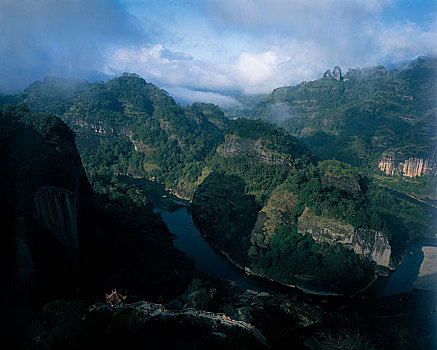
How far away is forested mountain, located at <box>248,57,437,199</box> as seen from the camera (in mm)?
65312

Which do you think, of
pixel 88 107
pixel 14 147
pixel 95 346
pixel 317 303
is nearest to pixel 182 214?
pixel 317 303

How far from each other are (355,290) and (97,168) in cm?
5908

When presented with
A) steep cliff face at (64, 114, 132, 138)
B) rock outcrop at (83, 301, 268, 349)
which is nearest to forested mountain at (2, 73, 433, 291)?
steep cliff face at (64, 114, 132, 138)

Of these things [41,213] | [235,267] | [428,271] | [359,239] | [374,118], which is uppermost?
[374,118]

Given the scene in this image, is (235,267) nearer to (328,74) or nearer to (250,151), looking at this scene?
(250,151)

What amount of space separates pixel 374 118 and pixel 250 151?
66927mm

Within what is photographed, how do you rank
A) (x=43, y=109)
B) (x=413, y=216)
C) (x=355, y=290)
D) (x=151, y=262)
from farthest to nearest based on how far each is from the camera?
(x=43, y=109)
(x=413, y=216)
(x=355, y=290)
(x=151, y=262)

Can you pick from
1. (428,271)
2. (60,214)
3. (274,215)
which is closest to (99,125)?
(274,215)

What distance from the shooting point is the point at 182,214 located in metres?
50.3

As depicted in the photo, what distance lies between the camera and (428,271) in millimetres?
33531

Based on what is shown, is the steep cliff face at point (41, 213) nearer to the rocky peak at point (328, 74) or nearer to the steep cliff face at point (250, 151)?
the steep cliff face at point (250, 151)

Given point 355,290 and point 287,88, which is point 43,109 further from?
point 287,88

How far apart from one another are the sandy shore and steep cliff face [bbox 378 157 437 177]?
30.2 meters

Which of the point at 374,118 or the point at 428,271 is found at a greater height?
the point at 374,118
